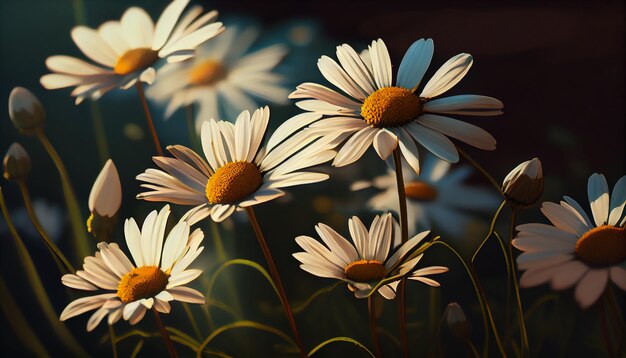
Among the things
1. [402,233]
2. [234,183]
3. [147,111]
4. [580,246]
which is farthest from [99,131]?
[580,246]

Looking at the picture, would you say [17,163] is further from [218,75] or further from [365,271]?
[365,271]

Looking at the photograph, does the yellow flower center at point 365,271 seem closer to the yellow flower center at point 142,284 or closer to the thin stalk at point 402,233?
the thin stalk at point 402,233

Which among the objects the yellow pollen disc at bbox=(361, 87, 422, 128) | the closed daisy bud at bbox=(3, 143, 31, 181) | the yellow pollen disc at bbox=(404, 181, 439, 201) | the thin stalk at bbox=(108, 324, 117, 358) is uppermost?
the closed daisy bud at bbox=(3, 143, 31, 181)

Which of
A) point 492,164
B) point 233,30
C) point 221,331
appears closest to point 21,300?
point 221,331

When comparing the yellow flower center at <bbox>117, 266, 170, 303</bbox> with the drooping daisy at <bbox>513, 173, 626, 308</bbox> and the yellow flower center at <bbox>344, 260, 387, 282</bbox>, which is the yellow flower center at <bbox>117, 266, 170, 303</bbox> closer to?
the yellow flower center at <bbox>344, 260, 387, 282</bbox>

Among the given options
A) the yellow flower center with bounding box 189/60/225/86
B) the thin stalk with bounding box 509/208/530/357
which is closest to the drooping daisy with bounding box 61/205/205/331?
the yellow flower center with bounding box 189/60/225/86
